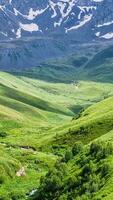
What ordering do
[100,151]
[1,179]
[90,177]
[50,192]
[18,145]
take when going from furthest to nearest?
[18,145]
[1,179]
[100,151]
[50,192]
[90,177]

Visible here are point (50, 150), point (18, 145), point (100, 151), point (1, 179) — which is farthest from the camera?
point (18, 145)

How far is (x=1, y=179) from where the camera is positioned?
11594 cm

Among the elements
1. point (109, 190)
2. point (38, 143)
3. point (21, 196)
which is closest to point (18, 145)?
point (38, 143)

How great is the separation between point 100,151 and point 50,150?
6904cm

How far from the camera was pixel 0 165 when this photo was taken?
121 meters

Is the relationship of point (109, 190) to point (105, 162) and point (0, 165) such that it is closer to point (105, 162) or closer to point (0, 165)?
point (105, 162)

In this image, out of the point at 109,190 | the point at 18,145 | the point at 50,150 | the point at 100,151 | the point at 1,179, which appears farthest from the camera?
the point at 18,145

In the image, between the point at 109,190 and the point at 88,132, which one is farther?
the point at 88,132

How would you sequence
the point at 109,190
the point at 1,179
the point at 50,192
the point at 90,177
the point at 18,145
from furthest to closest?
the point at 18,145 → the point at 1,179 → the point at 50,192 → the point at 90,177 → the point at 109,190

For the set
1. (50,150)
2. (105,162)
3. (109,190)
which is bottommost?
(109,190)

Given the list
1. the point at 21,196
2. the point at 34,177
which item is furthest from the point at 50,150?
the point at 21,196

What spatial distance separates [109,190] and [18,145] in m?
112

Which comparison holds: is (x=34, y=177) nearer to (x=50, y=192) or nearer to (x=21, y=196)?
(x=21, y=196)

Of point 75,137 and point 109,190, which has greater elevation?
point 75,137
